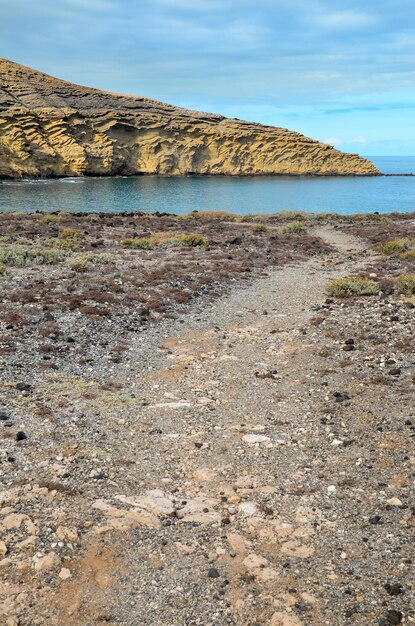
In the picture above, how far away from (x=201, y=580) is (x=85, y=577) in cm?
132

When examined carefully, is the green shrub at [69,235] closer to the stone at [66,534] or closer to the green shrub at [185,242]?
the green shrub at [185,242]

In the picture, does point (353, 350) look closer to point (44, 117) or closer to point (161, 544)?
point (161, 544)

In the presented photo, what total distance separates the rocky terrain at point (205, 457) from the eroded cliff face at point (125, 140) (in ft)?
357

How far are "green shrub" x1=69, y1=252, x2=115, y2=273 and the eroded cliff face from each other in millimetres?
97414

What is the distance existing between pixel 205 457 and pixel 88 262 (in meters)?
17.1

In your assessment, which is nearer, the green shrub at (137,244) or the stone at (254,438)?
the stone at (254,438)

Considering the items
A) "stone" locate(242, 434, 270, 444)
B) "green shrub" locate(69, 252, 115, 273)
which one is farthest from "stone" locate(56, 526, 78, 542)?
"green shrub" locate(69, 252, 115, 273)

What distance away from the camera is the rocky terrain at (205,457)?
20.0 ft

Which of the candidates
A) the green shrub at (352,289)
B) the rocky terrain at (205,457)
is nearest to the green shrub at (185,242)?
the rocky terrain at (205,457)

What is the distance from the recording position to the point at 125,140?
141 metres

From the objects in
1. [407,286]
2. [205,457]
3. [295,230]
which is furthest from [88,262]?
[295,230]

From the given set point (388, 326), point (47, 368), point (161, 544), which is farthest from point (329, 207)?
point (161, 544)

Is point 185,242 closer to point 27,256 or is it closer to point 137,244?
point 137,244

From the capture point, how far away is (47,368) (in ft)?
41.6
